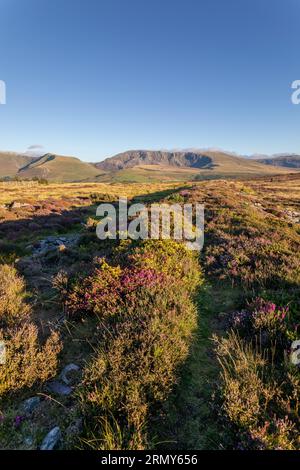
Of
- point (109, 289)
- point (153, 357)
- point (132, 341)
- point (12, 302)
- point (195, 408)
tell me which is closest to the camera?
point (195, 408)

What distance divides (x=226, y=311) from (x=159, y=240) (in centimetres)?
429

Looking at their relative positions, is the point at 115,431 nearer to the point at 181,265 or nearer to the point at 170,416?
the point at 170,416

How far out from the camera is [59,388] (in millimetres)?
4434

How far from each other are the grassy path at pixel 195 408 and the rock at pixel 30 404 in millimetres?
1881

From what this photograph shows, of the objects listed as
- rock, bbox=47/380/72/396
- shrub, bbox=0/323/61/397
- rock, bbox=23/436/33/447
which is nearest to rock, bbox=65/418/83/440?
rock, bbox=23/436/33/447

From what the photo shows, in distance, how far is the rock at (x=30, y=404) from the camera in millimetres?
4012

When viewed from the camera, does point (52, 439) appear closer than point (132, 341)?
Yes

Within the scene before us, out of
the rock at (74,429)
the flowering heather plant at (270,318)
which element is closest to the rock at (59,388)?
the rock at (74,429)

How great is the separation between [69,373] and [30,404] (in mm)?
778

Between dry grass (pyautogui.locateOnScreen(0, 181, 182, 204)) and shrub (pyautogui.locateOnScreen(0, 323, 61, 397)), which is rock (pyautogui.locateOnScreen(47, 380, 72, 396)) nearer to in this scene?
shrub (pyautogui.locateOnScreen(0, 323, 61, 397))

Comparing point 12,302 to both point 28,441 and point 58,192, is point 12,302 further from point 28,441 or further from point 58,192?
point 58,192

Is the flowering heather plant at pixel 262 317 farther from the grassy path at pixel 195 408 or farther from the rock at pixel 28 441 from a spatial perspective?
the rock at pixel 28 441

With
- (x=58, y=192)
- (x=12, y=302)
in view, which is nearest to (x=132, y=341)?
(x=12, y=302)

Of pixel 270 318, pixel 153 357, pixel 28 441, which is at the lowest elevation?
pixel 28 441
